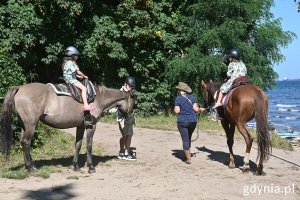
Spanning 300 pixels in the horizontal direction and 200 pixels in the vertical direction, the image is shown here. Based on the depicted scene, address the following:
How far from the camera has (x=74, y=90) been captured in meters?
9.42

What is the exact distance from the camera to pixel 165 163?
35.2 feet

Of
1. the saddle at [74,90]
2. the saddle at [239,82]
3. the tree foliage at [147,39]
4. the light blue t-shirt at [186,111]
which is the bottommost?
the light blue t-shirt at [186,111]

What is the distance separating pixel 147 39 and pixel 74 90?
11.5m

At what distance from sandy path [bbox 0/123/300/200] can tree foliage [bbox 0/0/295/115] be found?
8.02m

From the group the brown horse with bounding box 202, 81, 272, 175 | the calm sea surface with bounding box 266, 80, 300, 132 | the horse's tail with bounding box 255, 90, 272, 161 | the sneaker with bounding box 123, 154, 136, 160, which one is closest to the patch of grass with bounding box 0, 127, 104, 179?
the sneaker with bounding box 123, 154, 136, 160

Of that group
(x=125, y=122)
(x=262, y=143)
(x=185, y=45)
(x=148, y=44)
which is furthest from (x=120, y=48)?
(x=262, y=143)

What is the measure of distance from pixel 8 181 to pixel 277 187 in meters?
5.17

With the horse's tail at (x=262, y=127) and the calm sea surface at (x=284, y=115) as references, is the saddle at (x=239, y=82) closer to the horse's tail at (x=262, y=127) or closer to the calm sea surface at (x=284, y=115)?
the horse's tail at (x=262, y=127)

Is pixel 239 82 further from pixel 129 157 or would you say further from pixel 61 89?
pixel 61 89

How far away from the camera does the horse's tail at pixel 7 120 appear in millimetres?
8766

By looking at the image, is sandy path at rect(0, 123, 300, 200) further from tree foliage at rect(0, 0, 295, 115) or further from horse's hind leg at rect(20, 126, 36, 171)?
tree foliage at rect(0, 0, 295, 115)

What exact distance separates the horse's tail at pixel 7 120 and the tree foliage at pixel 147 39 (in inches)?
377

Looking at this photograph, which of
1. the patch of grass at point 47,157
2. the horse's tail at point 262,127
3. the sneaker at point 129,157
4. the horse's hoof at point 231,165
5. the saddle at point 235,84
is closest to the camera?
the patch of grass at point 47,157

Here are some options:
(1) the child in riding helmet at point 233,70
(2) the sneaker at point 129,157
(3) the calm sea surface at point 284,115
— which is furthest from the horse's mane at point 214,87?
(3) the calm sea surface at point 284,115
